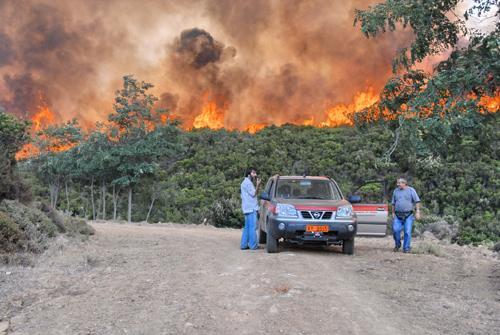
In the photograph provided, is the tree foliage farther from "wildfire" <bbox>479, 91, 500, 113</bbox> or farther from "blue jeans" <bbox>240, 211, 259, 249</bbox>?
"wildfire" <bbox>479, 91, 500, 113</bbox>

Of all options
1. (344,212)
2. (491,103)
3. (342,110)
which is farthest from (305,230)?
(342,110)

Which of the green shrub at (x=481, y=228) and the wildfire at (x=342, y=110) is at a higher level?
the wildfire at (x=342, y=110)

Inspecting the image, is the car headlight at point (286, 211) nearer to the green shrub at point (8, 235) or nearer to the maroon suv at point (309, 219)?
the maroon suv at point (309, 219)

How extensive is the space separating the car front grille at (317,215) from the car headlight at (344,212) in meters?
0.20

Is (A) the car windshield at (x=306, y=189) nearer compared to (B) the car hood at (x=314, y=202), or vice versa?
(B) the car hood at (x=314, y=202)

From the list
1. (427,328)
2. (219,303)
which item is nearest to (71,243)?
(219,303)

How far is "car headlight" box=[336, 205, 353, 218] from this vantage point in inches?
466

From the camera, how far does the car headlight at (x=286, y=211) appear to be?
11812mm

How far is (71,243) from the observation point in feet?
43.9

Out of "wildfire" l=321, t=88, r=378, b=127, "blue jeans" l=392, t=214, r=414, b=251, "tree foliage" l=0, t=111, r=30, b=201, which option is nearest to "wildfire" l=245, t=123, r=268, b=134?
"wildfire" l=321, t=88, r=378, b=127

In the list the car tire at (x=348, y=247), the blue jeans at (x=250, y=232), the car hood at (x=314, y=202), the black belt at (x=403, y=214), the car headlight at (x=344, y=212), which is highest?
the car hood at (x=314, y=202)

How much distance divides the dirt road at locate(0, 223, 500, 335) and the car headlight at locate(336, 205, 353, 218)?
99 cm

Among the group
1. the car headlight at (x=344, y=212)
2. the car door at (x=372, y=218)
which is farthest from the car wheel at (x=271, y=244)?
the car door at (x=372, y=218)

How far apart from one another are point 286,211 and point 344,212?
1353mm
